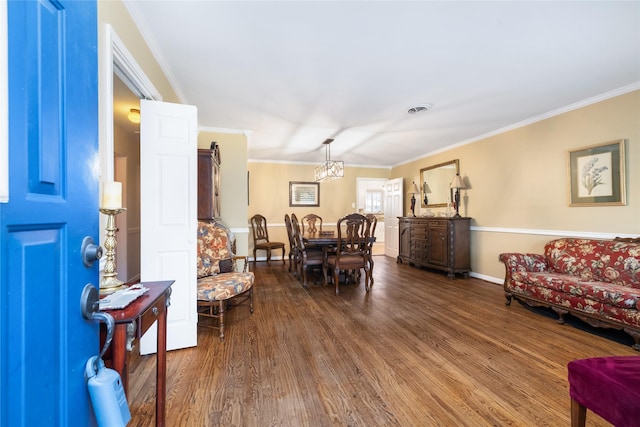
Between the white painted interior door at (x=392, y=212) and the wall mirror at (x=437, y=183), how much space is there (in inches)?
26.4

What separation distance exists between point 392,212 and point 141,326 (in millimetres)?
6171

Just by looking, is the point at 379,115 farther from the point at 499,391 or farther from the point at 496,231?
the point at 499,391

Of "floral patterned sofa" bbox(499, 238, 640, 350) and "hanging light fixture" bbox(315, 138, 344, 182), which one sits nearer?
"floral patterned sofa" bbox(499, 238, 640, 350)

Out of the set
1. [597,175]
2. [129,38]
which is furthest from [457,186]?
[129,38]

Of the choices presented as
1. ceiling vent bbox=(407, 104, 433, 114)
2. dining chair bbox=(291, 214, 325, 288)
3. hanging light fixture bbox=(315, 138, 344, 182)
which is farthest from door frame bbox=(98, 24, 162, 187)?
hanging light fixture bbox=(315, 138, 344, 182)

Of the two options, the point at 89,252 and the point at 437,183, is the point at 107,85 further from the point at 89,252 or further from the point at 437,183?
the point at 437,183

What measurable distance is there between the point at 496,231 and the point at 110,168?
191 inches

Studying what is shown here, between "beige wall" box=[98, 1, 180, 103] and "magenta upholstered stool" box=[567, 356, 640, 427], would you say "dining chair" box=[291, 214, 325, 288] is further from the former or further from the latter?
"magenta upholstered stool" box=[567, 356, 640, 427]

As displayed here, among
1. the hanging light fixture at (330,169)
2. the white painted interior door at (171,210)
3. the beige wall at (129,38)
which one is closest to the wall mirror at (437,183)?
the hanging light fixture at (330,169)

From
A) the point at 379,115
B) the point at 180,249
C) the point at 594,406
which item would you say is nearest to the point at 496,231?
the point at 379,115

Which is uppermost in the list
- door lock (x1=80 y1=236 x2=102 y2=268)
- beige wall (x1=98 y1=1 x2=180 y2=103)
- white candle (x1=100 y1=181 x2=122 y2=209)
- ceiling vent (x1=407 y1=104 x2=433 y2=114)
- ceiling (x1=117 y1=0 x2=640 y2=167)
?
ceiling (x1=117 y1=0 x2=640 y2=167)

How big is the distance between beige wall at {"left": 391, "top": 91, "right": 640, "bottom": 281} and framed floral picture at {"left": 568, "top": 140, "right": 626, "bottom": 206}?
2.4 inches

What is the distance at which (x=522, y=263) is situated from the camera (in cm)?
317

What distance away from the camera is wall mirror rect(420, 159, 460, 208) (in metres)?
5.11
